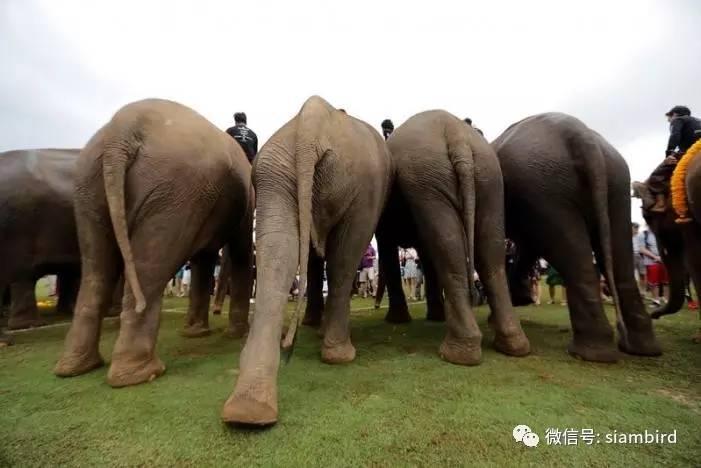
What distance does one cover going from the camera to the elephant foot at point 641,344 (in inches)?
132

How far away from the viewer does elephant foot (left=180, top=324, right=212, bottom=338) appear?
178 inches

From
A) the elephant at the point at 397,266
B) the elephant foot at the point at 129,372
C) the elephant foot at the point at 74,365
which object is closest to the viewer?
the elephant foot at the point at 129,372

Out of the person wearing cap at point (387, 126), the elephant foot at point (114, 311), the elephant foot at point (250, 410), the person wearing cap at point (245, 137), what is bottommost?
the elephant foot at point (250, 410)

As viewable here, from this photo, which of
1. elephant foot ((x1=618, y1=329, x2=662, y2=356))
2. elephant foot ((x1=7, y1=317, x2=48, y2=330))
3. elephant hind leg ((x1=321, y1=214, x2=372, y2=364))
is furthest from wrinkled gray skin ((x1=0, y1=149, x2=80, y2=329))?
elephant foot ((x1=618, y1=329, x2=662, y2=356))

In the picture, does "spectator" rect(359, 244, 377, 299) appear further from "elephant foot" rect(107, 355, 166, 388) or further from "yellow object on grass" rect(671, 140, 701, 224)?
"elephant foot" rect(107, 355, 166, 388)

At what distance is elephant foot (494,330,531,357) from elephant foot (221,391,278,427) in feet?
7.02

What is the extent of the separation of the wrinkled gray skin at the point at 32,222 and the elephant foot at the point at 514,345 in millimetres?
5231

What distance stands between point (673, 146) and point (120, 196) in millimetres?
6034

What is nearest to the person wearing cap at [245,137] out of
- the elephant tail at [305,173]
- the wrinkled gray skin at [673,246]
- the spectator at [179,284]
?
the elephant tail at [305,173]

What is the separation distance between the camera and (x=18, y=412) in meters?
2.27

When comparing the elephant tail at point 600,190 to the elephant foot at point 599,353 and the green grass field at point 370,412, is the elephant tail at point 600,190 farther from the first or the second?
the green grass field at point 370,412

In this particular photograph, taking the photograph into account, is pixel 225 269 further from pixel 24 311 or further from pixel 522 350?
→ pixel 522 350

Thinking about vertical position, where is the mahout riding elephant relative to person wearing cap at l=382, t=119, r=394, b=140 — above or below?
below

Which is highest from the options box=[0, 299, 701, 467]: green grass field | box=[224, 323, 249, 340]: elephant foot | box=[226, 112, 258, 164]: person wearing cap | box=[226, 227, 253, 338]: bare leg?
box=[226, 112, 258, 164]: person wearing cap
